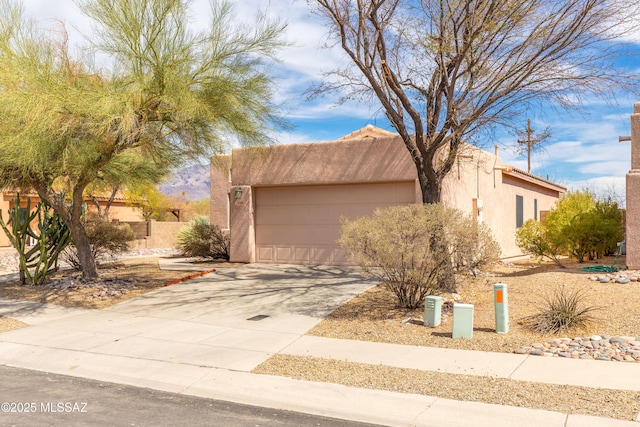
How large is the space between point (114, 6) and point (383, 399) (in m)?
9.65

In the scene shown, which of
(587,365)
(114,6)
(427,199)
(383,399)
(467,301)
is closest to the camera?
(383,399)

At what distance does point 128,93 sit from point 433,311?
7204 mm

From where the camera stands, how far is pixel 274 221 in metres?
18.7

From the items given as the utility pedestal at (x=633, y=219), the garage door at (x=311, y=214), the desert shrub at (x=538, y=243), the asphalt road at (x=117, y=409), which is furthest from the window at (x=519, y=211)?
the asphalt road at (x=117, y=409)

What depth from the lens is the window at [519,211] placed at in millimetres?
23047

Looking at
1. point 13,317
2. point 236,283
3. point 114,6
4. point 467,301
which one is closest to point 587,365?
point 467,301

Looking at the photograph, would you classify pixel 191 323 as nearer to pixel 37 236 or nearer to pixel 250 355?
pixel 250 355

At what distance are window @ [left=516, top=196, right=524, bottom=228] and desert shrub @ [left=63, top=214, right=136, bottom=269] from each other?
554 inches

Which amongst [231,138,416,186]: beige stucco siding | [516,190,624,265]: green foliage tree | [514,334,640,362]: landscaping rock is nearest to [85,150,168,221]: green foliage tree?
[231,138,416,186]: beige stucco siding

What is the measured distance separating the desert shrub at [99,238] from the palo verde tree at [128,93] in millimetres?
3645

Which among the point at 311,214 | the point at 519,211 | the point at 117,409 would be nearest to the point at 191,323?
the point at 117,409

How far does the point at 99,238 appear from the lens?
57.1 ft

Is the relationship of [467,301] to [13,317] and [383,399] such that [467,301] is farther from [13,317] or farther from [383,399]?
[13,317]

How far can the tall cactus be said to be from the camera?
47.5 feet
